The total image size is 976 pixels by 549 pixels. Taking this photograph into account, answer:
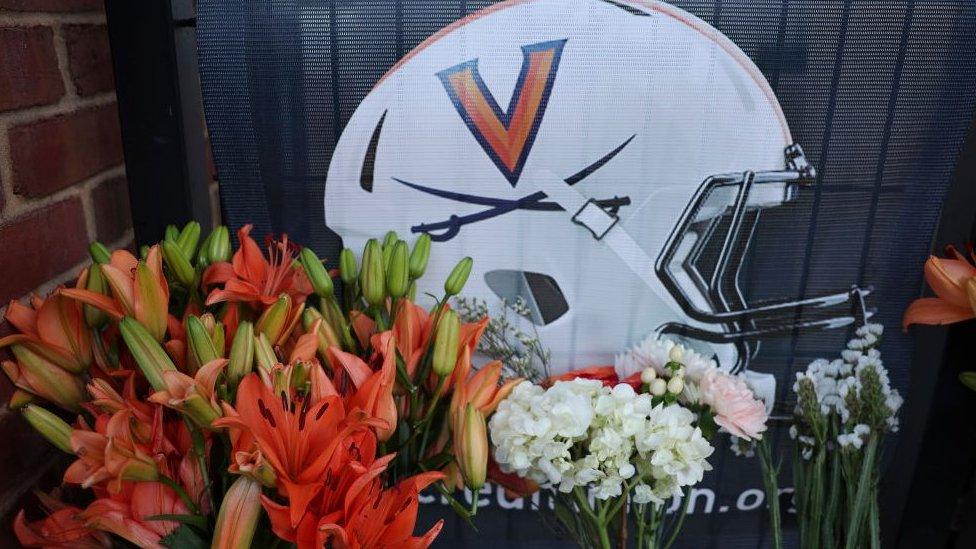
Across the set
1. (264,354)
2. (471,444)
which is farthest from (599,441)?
(264,354)

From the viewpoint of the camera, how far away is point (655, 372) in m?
0.87

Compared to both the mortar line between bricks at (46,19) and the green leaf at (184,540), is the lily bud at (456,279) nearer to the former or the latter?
the green leaf at (184,540)

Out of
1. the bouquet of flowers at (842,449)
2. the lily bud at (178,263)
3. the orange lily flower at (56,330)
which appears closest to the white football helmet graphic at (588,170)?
the bouquet of flowers at (842,449)

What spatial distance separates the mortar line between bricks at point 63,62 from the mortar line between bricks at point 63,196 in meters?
0.11

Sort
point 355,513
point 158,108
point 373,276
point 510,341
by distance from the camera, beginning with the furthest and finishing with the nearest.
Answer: point 510,341
point 158,108
point 373,276
point 355,513

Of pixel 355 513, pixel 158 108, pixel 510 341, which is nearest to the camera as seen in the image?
pixel 355 513

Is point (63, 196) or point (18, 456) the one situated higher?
point (63, 196)

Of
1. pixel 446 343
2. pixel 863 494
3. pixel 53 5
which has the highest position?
pixel 53 5

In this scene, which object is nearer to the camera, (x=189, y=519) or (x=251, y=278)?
(x=189, y=519)

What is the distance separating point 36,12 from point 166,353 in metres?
0.43

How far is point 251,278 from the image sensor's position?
2.49 ft

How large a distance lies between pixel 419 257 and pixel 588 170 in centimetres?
26

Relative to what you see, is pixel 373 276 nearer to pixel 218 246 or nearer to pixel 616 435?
pixel 218 246

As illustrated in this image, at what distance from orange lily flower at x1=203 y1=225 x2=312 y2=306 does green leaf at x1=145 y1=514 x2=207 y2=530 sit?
7.9 inches
